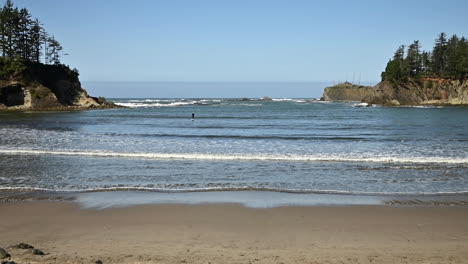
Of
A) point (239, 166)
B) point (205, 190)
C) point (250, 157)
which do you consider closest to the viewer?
point (205, 190)

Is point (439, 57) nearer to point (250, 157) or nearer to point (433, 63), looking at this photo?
point (433, 63)

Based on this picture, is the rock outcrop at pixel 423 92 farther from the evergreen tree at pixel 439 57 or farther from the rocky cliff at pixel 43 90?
the rocky cliff at pixel 43 90

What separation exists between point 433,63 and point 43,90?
311 feet

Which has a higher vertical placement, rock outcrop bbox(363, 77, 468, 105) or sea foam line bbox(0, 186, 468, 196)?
rock outcrop bbox(363, 77, 468, 105)

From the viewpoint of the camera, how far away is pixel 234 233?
6.62 m

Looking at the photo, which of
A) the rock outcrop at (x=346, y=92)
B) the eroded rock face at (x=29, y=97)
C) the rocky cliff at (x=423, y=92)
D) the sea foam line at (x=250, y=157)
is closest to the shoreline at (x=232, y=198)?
the sea foam line at (x=250, y=157)

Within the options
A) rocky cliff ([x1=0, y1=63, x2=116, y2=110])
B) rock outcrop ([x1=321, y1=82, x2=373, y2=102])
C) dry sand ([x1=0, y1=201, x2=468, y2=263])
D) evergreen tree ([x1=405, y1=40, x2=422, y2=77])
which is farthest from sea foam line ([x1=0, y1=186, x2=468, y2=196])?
rock outcrop ([x1=321, y1=82, x2=373, y2=102])

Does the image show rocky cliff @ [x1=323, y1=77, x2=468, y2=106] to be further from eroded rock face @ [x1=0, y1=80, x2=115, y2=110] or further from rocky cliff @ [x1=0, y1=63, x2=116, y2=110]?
eroded rock face @ [x1=0, y1=80, x2=115, y2=110]

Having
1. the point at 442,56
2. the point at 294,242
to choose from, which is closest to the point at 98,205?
the point at 294,242

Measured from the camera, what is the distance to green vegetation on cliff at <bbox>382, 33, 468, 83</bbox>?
8606 cm

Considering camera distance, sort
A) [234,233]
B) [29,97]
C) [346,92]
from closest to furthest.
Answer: [234,233] < [29,97] < [346,92]

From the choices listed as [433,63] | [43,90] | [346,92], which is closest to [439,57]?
[433,63]

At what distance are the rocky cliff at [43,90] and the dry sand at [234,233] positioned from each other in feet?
189

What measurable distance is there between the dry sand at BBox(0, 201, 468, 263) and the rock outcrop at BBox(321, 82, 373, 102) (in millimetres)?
152136
